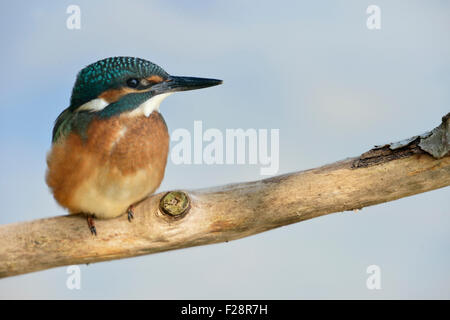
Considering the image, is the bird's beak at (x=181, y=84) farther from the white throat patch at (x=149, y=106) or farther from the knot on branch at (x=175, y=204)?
the knot on branch at (x=175, y=204)

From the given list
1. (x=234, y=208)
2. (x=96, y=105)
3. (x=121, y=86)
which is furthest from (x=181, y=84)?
(x=234, y=208)

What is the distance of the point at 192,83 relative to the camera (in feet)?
8.79

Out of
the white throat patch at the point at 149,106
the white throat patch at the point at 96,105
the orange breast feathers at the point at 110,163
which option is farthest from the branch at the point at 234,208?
the white throat patch at the point at 96,105

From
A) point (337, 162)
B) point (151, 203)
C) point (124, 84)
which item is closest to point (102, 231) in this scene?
point (151, 203)

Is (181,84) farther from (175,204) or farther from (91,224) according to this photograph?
(91,224)

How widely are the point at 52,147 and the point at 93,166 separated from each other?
0.34 metres

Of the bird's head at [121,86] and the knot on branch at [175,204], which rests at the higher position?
the bird's head at [121,86]

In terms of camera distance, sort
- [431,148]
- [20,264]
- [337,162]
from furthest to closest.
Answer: [20,264] < [337,162] < [431,148]

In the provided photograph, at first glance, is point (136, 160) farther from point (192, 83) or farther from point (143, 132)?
point (192, 83)

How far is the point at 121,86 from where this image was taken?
2.52 metres

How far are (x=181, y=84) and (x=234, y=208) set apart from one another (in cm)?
68

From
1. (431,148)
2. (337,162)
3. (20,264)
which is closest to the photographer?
(431,148)

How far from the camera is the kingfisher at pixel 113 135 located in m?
2.50

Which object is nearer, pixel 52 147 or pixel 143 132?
pixel 143 132
